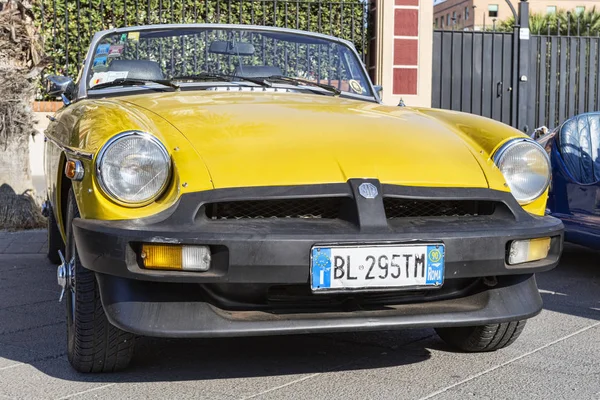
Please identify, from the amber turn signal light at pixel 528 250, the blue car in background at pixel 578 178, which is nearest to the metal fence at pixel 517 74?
the blue car in background at pixel 578 178

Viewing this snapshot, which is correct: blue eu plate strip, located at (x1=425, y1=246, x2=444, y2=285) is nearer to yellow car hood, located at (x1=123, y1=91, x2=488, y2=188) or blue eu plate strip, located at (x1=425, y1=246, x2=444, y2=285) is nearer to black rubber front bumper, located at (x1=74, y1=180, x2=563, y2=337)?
black rubber front bumper, located at (x1=74, y1=180, x2=563, y2=337)

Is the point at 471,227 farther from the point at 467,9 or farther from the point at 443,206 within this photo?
the point at 467,9

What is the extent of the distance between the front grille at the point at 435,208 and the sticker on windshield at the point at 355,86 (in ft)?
5.33

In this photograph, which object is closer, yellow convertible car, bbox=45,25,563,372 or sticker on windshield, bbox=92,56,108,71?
yellow convertible car, bbox=45,25,563,372

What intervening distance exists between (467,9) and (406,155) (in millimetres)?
73986

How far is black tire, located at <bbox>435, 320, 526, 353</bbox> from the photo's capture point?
3512mm

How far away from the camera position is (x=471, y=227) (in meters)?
3.01

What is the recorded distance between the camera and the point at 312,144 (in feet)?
10.4

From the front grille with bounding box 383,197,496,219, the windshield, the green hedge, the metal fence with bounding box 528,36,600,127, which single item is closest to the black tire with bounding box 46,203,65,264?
the windshield

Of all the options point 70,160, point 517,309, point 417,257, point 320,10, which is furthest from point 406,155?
point 320,10

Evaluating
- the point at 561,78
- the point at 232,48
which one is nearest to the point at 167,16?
the point at 561,78

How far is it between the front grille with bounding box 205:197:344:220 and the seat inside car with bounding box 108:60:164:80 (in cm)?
149

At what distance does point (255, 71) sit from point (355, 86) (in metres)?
0.60

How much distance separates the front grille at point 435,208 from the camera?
312 cm
